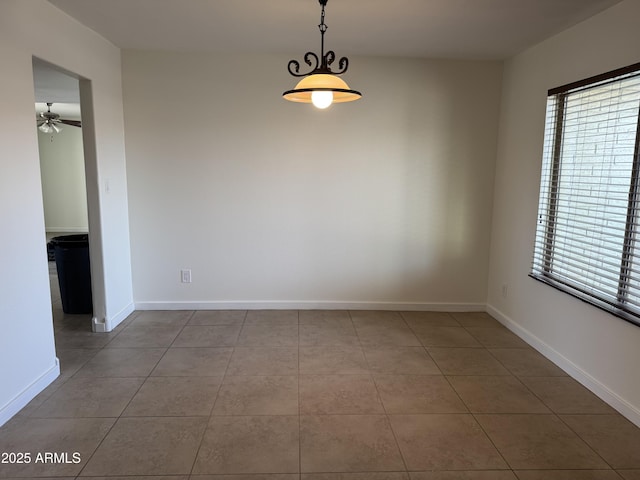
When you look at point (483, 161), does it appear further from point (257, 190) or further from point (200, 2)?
point (200, 2)

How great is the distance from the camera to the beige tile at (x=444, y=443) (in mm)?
2072

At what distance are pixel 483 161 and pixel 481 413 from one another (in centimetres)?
247

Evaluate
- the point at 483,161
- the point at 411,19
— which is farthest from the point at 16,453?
the point at 483,161

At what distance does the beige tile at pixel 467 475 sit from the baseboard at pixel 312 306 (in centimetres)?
235

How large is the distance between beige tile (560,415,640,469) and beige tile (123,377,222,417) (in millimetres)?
2068

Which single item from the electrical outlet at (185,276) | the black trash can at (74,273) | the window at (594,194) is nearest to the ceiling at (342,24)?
the window at (594,194)

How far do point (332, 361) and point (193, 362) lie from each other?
1004 mm

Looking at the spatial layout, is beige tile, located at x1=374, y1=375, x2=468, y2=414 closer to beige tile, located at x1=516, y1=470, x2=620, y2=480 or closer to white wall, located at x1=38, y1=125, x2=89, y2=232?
beige tile, located at x1=516, y1=470, x2=620, y2=480

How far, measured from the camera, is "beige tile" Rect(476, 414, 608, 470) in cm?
208

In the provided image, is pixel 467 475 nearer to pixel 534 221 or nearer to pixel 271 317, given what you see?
pixel 534 221

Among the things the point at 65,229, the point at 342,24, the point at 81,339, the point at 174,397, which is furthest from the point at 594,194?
the point at 65,229

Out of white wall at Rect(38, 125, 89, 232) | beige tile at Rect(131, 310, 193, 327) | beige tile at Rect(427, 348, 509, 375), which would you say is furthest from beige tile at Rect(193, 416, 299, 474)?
white wall at Rect(38, 125, 89, 232)

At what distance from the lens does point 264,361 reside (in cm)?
314

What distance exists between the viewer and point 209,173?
4055mm
